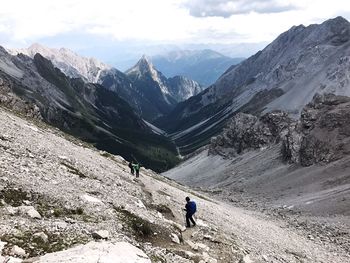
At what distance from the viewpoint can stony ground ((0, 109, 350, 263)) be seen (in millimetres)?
26641

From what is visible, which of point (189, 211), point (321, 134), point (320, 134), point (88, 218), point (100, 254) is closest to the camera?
point (100, 254)

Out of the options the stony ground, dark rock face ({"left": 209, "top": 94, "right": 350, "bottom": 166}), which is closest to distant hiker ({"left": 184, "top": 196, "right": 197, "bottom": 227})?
the stony ground

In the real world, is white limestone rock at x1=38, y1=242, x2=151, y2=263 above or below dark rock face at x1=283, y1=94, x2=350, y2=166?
above

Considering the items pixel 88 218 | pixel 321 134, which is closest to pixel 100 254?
pixel 88 218

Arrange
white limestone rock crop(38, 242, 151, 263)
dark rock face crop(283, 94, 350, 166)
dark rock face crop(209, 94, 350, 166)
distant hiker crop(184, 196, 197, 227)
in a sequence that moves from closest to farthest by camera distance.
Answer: white limestone rock crop(38, 242, 151, 263) → distant hiker crop(184, 196, 197, 227) → dark rock face crop(283, 94, 350, 166) → dark rock face crop(209, 94, 350, 166)

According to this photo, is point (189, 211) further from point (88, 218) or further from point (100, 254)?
point (100, 254)

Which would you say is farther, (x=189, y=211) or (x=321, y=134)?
(x=321, y=134)

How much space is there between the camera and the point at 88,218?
31406 millimetres

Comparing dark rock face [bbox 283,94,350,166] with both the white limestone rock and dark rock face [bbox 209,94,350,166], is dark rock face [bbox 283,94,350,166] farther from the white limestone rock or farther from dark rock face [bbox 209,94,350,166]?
the white limestone rock

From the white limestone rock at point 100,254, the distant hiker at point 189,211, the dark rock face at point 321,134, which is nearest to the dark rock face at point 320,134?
the dark rock face at point 321,134

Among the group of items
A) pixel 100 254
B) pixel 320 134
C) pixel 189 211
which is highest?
pixel 100 254

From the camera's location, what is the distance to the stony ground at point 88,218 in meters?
26.6

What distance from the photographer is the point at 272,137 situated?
181625mm

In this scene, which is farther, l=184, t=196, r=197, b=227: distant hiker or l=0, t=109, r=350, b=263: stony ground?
l=184, t=196, r=197, b=227: distant hiker
